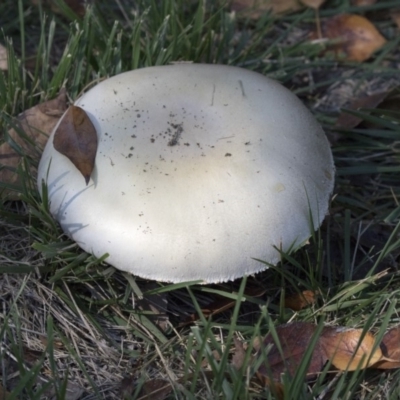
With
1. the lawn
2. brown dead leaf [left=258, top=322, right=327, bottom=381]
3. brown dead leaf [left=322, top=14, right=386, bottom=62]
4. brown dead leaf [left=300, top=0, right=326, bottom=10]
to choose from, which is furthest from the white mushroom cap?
brown dead leaf [left=300, top=0, right=326, bottom=10]

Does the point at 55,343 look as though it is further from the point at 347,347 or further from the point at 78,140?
the point at 347,347

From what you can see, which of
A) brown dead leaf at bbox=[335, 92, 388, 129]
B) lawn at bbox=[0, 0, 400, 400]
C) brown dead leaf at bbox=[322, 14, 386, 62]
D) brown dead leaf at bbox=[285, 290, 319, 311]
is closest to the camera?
lawn at bbox=[0, 0, 400, 400]

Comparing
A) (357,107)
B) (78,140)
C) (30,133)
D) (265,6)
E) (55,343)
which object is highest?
(78,140)

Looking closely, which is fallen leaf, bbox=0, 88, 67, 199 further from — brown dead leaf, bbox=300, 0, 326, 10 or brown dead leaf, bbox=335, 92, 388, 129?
brown dead leaf, bbox=300, 0, 326, 10

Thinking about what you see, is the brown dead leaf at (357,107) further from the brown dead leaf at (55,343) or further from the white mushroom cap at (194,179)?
the brown dead leaf at (55,343)

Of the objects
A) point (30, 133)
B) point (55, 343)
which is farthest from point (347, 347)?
point (30, 133)

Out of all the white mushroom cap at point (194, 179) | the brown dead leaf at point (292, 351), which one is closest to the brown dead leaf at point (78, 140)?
the white mushroom cap at point (194, 179)
